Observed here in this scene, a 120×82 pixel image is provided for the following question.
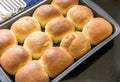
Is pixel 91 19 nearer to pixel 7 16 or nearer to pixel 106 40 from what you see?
pixel 106 40

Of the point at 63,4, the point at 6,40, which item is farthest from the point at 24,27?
the point at 63,4

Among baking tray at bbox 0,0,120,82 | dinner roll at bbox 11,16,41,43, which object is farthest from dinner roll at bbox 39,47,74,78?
dinner roll at bbox 11,16,41,43

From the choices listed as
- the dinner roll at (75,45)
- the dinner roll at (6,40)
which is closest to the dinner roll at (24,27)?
the dinner roll at (6,40)

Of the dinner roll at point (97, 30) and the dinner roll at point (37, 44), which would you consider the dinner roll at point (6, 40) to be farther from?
the dinner roll at point (97, 30)

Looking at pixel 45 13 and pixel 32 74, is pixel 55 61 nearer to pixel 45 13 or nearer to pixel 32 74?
pixel 32 74

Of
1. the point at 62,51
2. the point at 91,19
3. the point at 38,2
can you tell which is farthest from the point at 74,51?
the point at 38,2

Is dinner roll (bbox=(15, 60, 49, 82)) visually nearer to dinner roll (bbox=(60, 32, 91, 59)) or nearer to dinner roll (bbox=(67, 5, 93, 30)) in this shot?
dinner roll (bbox=(60, 32, 91, 59))

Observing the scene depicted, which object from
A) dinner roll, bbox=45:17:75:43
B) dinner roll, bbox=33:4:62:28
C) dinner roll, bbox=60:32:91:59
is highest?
dinner roll, bbox=33:4:62:28
